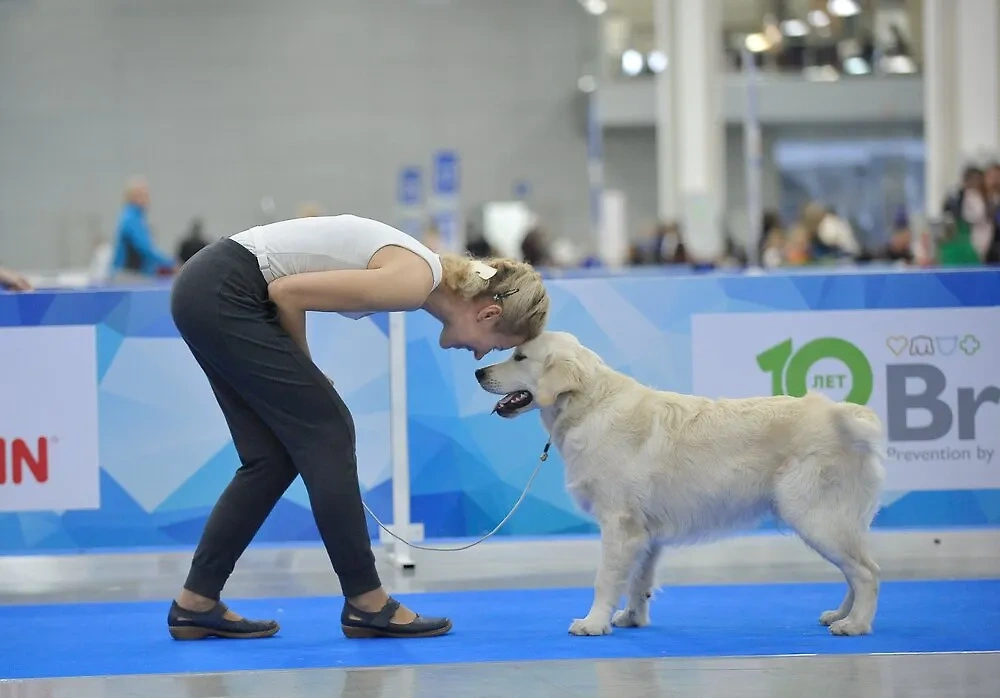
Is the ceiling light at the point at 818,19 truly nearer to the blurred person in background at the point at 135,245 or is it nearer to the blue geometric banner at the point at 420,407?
the blurred person in background at the point at 135,245

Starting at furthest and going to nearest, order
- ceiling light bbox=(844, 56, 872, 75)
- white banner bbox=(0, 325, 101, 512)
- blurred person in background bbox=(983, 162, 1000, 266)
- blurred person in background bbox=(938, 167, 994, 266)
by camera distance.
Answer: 1. ceiling light bbox=(844, 56, 872, 75)
2. blurred person in background bbox=(938, 167, 994, 266)
3. blurred person in background bbox=(983, 162, 1000, 266)
4. white banner bbox=(0, 325, 101, 512)

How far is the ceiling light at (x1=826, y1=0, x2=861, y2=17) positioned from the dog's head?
23.1 metres

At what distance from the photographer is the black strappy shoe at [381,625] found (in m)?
4.45

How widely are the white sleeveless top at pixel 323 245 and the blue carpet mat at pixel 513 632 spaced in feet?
3.71

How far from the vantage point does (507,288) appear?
Result: 14.3 ft

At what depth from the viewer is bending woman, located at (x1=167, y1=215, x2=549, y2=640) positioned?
161 inches

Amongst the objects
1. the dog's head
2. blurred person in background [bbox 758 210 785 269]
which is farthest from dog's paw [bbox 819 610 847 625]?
blurred person in background [bbox 758 210 785 269]

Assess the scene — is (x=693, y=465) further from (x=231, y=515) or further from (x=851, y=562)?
(x=231, y=515)

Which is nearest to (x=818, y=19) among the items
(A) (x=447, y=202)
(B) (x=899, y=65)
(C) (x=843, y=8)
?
(C) (x=843, y=8)

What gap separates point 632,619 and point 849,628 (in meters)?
0.74

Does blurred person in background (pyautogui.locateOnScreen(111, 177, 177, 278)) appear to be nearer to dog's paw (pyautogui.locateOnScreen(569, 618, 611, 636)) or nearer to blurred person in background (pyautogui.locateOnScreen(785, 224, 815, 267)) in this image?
blurred person in background (pyautogui.locateOnScreen(785, 224, 815, 267))

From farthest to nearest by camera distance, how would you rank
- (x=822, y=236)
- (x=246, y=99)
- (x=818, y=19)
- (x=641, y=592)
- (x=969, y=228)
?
(x=246, y=99) → (x=818, y=19) → (x=822, y=236) → (x=969, y=228) → (x=641, y=592)

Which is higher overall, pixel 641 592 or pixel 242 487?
pixel 242 487

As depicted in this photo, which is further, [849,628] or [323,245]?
[849,628]
